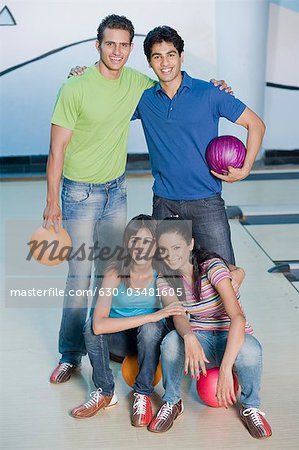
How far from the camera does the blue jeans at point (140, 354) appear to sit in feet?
9.52

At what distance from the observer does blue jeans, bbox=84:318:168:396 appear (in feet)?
9.52

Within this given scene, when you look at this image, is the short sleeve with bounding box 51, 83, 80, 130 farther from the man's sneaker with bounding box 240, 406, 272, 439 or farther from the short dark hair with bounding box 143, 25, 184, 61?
the man's sneaker with bounding box 240, 406, 272, 439

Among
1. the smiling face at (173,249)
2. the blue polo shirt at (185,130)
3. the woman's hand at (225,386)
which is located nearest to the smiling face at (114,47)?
the blue polo shirt at (185,130)

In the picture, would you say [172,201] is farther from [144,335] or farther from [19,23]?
[19,23]

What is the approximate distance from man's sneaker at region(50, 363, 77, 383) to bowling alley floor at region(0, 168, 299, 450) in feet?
0.09

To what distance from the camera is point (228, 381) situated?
106 inches

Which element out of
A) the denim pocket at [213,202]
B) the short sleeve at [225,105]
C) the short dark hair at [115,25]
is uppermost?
the short dark hair at [115,25]

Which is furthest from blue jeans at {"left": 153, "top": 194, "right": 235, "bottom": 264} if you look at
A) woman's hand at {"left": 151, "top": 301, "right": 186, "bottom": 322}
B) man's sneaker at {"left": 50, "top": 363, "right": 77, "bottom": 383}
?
man's sneaker at {"left": 50, "top": 363, "right": 77, "bottom": 383}

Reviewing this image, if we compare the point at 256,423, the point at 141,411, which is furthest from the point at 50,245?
the point at 256,423

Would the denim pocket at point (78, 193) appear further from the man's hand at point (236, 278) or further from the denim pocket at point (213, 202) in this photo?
the man's hand at point (236, 278)

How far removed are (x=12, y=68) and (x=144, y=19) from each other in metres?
1.16

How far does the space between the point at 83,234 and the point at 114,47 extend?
698mm

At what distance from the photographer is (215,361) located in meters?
2.90

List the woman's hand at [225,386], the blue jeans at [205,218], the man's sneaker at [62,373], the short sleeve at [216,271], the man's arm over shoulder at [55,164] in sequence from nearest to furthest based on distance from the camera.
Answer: the woman's hand at [225,386]
the short sleeve at [216,271]
the man's arm over shoulder at [55,164]
the blue jeans at [205,218]
the man's sneaker at [62,373]
